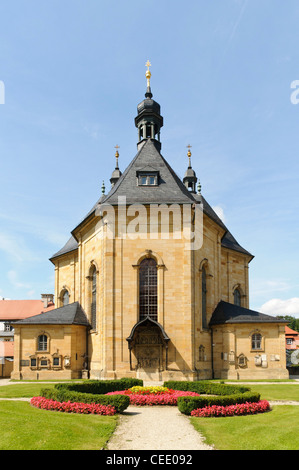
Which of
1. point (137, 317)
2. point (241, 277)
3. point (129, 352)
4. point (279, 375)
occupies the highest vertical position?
point (241, 277)

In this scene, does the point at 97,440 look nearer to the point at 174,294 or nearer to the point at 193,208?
the point at 174,294

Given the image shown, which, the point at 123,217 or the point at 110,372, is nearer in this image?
the point at 110,372

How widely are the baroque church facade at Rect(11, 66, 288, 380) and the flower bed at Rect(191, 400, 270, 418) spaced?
13963 mm

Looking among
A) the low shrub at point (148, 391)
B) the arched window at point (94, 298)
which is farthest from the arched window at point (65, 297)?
the low shrub at point (148, 391)

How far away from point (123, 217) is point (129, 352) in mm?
10266

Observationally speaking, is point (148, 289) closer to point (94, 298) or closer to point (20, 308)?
point (94, 298)

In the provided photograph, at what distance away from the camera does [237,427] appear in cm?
1504

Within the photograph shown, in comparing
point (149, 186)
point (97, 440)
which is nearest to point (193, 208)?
point (149, 186)

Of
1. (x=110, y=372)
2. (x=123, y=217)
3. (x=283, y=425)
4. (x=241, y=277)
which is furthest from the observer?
(x=241, y=277)

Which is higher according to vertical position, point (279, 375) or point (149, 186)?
point (149, 186)

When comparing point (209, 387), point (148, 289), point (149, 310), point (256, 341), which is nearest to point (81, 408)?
point (209, 387)

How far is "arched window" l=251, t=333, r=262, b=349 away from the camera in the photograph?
37188 mm

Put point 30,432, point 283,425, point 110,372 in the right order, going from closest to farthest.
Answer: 1. point 30,432
2. point 283,425
3. point 110,372

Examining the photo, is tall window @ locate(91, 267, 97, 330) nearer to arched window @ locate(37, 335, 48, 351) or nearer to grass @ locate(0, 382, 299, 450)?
arched window @ locate(37, 335, 48, 351)
